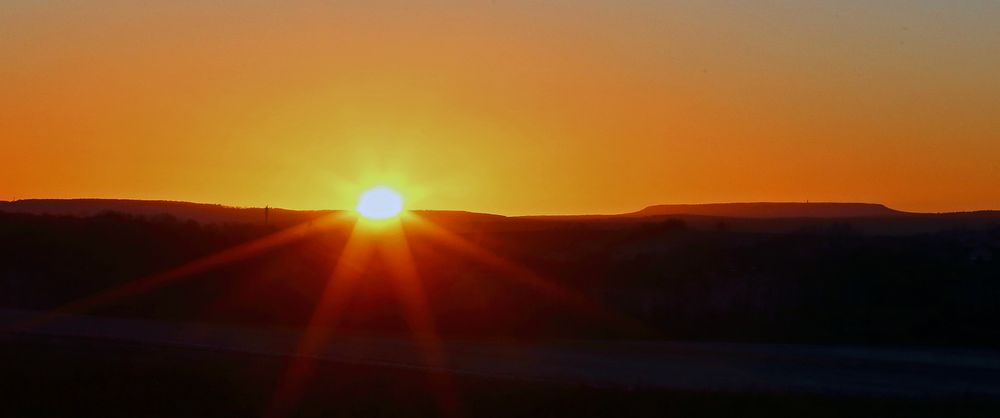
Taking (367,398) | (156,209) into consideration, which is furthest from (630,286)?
(156,209)

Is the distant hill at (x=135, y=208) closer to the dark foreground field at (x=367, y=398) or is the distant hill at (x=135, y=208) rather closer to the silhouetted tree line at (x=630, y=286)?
the silhouetted tree line at (x=630, y=286)

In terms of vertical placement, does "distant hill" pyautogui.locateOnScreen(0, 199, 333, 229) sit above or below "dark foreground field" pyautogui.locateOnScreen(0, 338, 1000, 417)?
above

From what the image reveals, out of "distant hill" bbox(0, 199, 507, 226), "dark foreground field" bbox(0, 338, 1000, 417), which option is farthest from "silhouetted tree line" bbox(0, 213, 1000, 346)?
"distant hill" bbox(0, 199, 507, 226)

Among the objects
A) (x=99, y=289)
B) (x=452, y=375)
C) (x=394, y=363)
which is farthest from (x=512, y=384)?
(x=99, y=289)

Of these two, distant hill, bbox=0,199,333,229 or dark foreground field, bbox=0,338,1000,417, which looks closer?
dark foreground field, bbox=0,338,1000,417

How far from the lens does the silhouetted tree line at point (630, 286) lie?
32.1 meters

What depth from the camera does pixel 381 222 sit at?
231ft

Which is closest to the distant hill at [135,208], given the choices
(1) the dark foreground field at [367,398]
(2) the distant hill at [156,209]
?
(2) the distant hill at [156,209]

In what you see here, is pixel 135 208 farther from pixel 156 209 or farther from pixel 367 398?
pixel 367 398

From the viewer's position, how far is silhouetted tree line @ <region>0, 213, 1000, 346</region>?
105 ft

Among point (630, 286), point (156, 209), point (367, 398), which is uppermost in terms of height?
point (156, 209)

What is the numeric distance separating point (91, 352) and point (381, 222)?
144 ft

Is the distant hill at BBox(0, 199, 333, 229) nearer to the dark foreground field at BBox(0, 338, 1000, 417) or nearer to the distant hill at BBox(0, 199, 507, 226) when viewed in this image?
the distant hill at BBox(0, 199, 507, 226)

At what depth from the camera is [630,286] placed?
37.8 m
